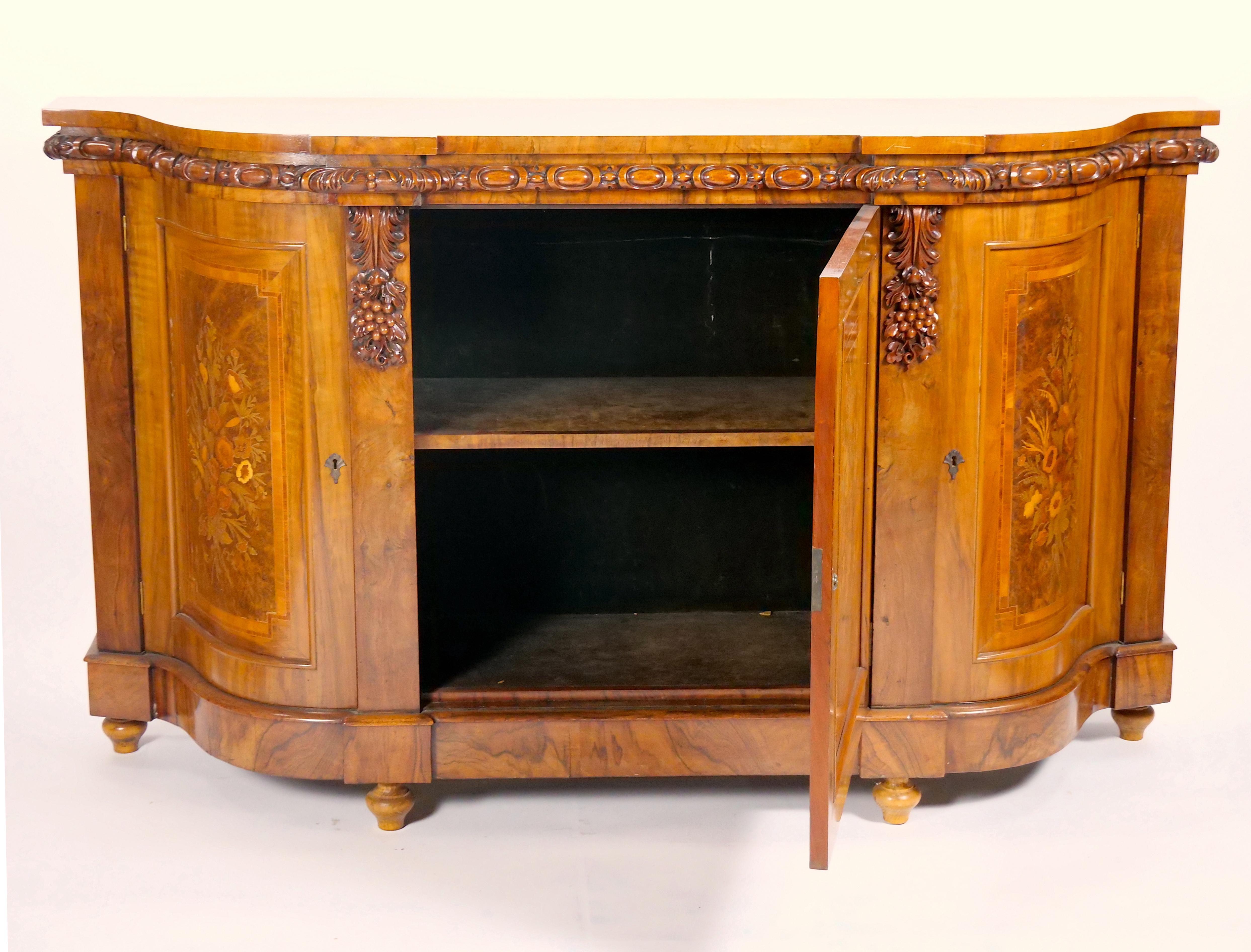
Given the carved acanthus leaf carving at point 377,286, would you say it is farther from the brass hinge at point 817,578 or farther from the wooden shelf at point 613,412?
the brass hinge at point 817,578

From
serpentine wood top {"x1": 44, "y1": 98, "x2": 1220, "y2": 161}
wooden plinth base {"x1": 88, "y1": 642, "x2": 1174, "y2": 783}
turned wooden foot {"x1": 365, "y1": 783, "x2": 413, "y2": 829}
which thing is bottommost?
turned wooden foot {"x1": 365, "y1": 783, "x2": 413, "y2": 829}

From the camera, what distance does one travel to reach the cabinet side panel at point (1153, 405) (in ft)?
13.0

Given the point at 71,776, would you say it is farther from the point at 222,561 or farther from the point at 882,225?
the point at 882,225

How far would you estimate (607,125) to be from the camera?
3838 millimetres

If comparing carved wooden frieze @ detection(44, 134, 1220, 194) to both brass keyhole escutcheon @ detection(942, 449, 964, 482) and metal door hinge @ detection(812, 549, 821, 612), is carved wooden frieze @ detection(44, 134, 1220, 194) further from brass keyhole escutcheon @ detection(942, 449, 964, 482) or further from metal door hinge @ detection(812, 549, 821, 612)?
metal door hinge @ detection(812, 549, 821, 612)

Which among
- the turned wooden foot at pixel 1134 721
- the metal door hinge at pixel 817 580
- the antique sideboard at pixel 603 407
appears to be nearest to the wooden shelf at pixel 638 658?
the antique sideboard at pixel 603 407

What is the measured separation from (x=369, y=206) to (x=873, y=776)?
140 cm

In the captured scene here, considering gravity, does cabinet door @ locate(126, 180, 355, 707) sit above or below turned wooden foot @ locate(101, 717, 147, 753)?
above

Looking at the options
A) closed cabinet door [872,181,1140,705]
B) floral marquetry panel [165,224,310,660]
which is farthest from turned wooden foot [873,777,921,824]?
floral marquetry panel [165,224,310,660]

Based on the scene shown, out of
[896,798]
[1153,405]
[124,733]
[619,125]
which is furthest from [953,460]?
[124,733]

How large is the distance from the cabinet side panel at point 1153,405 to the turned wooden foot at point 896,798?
0.60 meters

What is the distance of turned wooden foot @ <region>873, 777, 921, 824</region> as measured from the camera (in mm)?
3908

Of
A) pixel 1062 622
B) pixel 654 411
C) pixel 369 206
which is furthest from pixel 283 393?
pixel 1062 622

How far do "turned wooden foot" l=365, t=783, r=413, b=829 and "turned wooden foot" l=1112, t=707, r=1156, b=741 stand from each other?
1.50 metres
